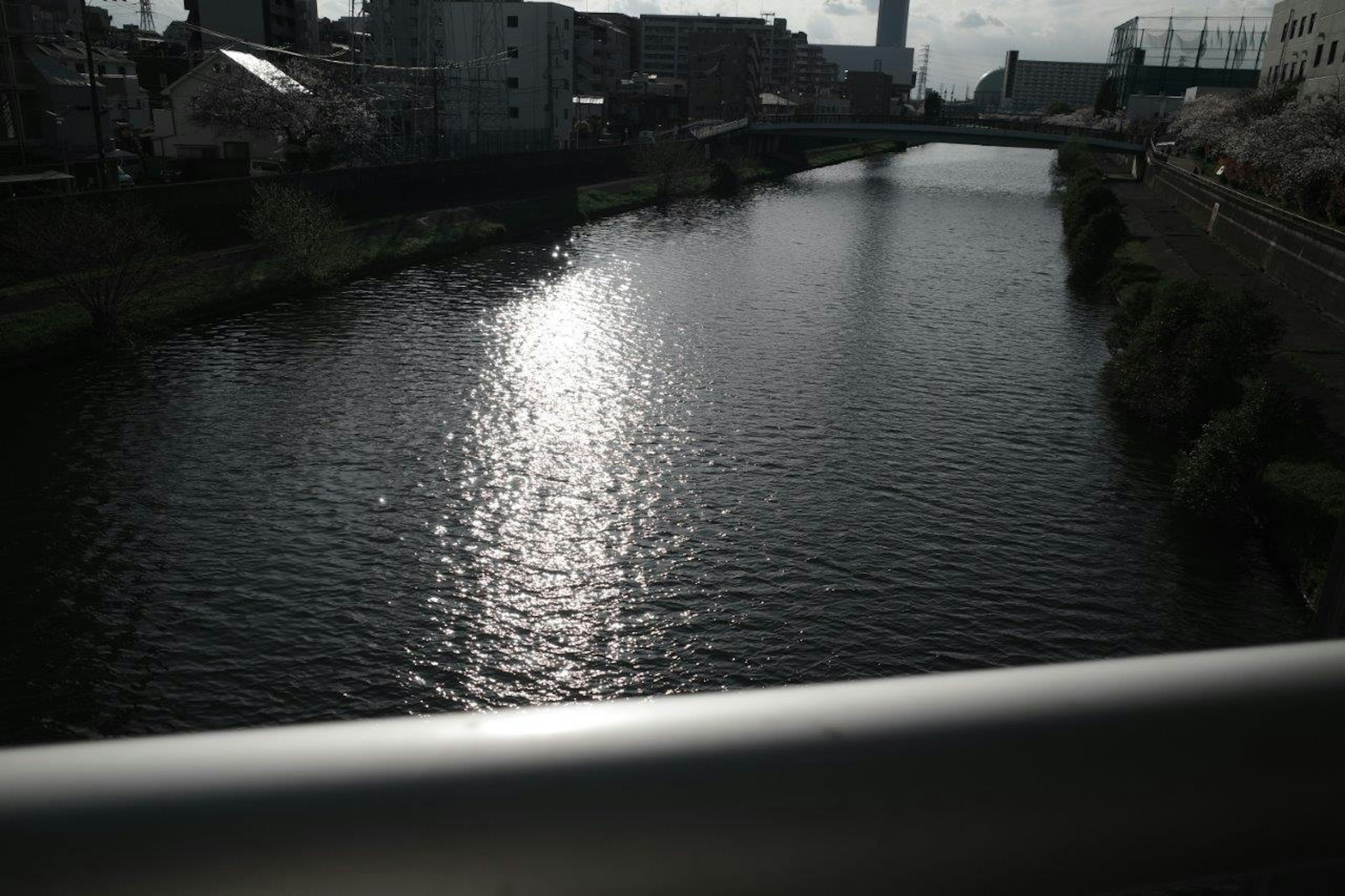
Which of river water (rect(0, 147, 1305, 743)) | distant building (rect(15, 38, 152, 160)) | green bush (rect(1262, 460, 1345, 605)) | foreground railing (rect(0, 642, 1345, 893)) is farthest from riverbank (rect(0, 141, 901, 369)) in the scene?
foreground railing (rect(0, 642, 1345, 893))

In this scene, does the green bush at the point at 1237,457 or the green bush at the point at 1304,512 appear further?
the green bush at the point at 1237,457

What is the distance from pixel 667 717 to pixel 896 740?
15cm

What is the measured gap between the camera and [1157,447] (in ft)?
62.7

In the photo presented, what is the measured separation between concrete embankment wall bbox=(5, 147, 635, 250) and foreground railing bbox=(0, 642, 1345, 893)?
28.9 metres

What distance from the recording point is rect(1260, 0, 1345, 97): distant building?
157 feet

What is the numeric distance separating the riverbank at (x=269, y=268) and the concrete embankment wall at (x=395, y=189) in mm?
1000

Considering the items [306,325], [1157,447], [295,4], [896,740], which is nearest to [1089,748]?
[896,740]

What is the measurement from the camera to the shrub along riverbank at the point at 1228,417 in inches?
575

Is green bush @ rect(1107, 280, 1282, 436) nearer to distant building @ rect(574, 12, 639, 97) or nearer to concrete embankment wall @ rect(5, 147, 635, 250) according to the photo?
concrete embankment wall @ rect(5, 147, 635, 250)

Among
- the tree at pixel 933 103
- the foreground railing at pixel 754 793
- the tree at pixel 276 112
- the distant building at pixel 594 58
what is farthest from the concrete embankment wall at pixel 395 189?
the tree at pixel 933 103

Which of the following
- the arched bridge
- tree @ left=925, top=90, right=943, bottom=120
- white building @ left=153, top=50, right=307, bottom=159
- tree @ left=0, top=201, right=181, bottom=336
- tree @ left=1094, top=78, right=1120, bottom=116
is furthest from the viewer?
tree @ left=925, top=90, right=943, bottom=120

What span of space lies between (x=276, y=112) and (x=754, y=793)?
48892mm

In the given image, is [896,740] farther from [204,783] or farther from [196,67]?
[196,67]

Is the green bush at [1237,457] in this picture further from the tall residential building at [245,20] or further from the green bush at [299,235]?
the tall residential building at [245,20]
